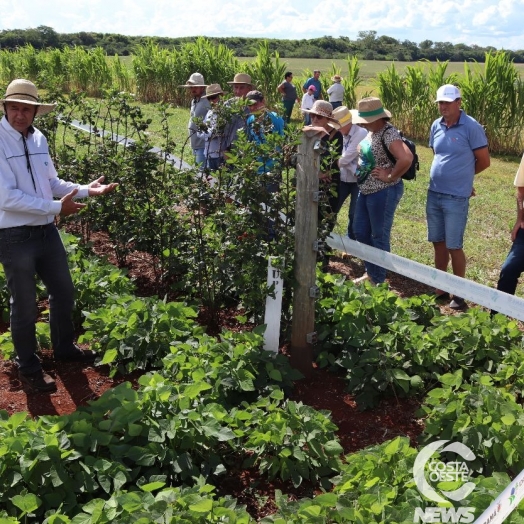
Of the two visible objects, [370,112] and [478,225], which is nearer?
[370,112]

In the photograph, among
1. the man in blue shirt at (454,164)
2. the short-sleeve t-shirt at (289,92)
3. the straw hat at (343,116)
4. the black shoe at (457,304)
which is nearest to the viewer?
the man in blue shirt at (454,164)

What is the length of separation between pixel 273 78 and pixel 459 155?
666 inches

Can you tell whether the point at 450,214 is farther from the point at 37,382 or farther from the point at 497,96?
the point at 497,96

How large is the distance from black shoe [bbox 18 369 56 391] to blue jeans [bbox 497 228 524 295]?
378 cm

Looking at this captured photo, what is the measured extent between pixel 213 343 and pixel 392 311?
1.43 meters

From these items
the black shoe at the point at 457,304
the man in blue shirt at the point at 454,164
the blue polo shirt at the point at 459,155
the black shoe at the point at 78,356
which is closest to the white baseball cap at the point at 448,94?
the man in blue shirt at the point at 454,164

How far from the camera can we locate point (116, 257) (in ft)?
21.7

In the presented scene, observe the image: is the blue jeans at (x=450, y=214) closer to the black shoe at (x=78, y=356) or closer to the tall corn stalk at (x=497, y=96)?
the black shoe at (x=78, y=356)

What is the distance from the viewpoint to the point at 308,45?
7962cm

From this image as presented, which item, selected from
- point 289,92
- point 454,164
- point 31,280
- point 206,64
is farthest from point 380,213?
point 206,64

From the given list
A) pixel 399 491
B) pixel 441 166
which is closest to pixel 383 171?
pixel 441 166

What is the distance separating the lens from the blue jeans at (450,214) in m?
5.96

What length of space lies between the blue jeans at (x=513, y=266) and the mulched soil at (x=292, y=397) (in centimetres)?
178

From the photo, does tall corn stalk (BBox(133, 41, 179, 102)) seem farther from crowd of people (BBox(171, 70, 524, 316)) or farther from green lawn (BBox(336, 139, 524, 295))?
crowd of people (BBox(171, 70, 524, 316))
